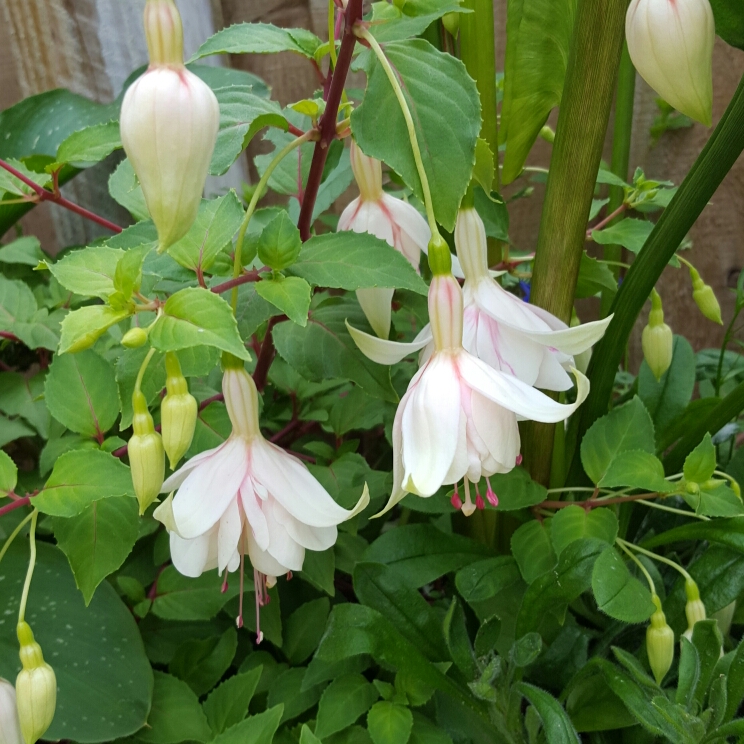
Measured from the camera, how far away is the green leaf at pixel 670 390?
610 millimetres

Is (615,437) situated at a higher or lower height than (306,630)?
higher

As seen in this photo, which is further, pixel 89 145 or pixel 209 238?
pixel 89 145

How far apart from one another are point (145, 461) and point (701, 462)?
1.14ft

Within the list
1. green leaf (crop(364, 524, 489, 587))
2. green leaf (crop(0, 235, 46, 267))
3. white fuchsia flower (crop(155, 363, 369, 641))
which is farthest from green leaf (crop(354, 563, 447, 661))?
green leaf (crop(0, 235, 46, 267))

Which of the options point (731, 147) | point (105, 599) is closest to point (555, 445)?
point (731, 147)

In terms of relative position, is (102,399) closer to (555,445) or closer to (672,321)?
(555,445)

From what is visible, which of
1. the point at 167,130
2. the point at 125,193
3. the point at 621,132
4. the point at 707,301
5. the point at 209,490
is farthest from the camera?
the point at 621,132

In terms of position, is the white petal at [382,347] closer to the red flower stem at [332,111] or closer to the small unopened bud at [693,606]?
the red flower stem at [332,111]

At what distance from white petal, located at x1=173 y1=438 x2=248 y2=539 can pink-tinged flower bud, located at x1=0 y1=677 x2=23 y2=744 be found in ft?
0.60

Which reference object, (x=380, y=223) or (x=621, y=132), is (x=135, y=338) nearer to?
(x=380, y=223)

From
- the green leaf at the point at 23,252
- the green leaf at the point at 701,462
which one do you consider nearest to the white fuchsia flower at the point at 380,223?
the green leaf at the point at 701,462

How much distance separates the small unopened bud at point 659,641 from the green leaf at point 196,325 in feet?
1.05

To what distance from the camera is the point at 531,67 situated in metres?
0.47

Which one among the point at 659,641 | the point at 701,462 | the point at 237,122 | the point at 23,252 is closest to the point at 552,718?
the point at 659,641
